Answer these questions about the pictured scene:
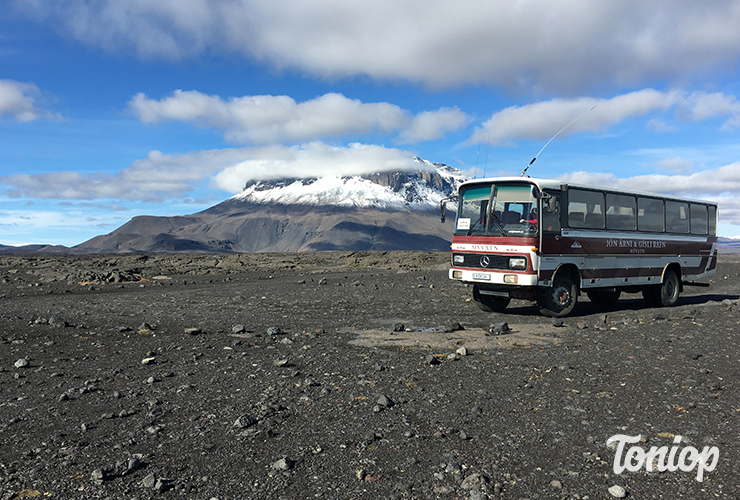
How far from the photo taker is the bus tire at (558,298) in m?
12.8

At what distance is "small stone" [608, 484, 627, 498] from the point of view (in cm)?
371

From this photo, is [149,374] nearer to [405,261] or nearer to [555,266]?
[555,266]

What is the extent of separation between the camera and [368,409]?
5582 millimetres

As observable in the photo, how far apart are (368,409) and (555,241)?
8.68 metres

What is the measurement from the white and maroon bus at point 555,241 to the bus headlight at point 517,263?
0.01m

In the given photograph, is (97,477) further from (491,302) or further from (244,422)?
(491,302)

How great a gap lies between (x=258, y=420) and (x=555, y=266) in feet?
31.4

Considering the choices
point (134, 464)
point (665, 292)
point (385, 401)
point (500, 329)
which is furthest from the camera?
point (665, 292)

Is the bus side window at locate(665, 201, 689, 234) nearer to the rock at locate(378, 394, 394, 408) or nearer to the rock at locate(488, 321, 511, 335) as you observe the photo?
the rock at locate(488, 321, 511, 335)

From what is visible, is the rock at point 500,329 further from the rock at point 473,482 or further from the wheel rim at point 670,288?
the wheel rim at point 670,288

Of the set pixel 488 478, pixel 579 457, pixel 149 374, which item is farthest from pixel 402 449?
pixel 149 374

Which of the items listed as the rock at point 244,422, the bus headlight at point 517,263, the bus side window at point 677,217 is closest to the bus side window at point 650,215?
the bus side window at point 677,217

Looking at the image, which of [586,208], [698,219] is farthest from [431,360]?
[698,219]

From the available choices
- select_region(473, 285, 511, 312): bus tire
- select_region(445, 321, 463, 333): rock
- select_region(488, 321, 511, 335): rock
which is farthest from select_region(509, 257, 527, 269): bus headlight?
select_region(445, 321, 463, 333): rock
